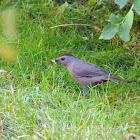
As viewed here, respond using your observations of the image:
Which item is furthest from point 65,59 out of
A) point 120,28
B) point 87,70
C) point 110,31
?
point 120,28

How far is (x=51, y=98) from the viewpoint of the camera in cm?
421

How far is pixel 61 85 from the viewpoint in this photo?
15.7 ft

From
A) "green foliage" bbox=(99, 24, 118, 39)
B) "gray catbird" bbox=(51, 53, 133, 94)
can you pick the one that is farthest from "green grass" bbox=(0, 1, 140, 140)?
"green foliage" bbox=(99, 24, 118, 39)

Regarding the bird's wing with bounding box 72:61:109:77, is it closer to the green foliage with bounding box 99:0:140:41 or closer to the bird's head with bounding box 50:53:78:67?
the bird's head with bounding box 50:53:78:67

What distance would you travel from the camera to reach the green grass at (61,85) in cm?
341

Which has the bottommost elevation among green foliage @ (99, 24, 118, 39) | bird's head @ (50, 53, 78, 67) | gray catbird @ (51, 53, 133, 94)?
gray catbird @ (51, 53, 133, 94)

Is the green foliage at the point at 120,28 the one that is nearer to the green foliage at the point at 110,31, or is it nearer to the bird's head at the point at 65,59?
the green foliage at the point at 110,31

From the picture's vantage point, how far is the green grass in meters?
3.41

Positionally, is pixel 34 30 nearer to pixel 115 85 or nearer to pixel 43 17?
pixel 43 17

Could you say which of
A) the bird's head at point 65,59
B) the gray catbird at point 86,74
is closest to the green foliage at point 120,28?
the gray catbird at point 86,74

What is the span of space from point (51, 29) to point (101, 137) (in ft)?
12.5

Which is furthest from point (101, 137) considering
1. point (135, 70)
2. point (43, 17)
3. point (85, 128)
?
point (43, 17)

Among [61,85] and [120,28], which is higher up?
[120,28]

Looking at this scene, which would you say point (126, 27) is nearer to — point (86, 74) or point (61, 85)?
point (86, 74)
